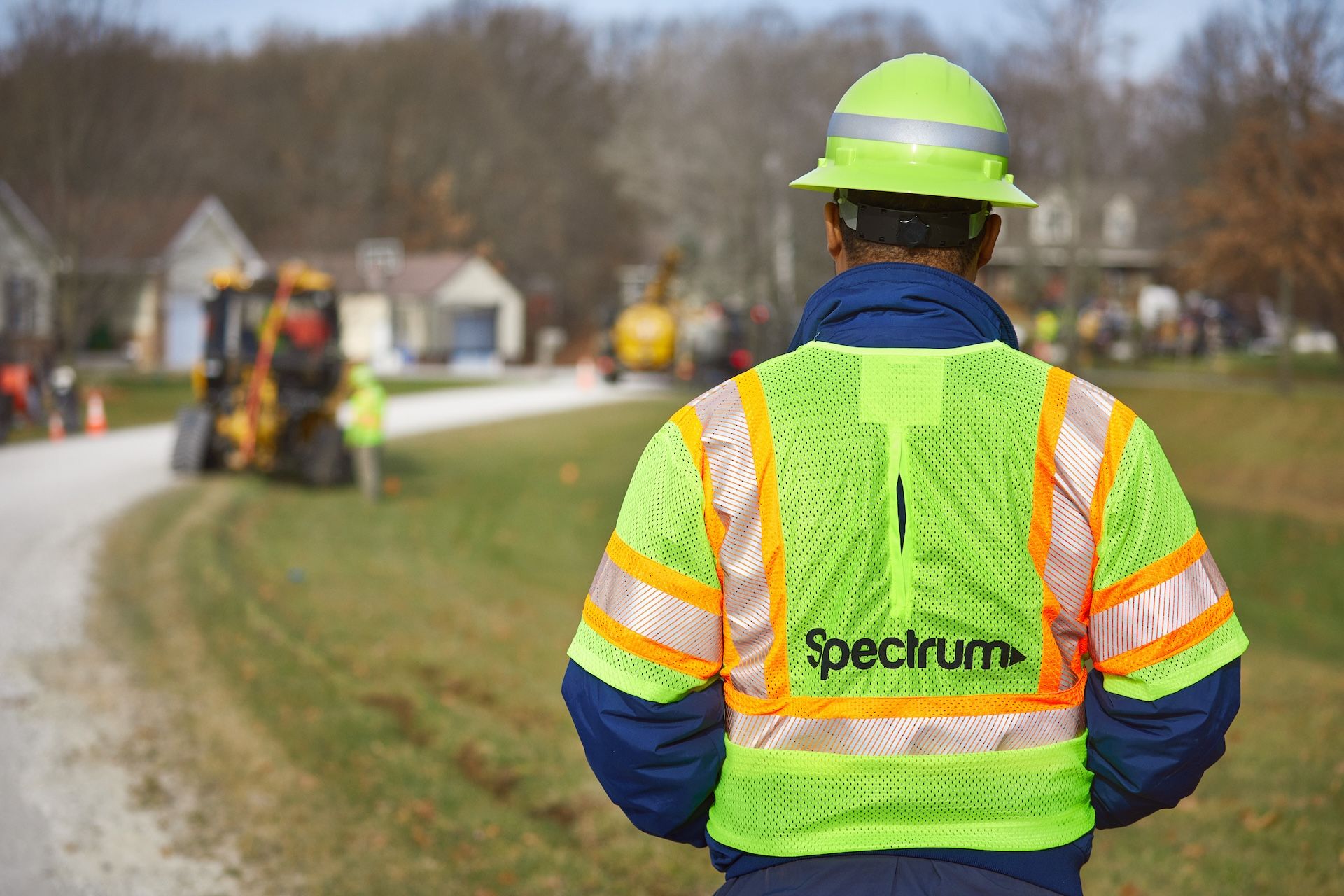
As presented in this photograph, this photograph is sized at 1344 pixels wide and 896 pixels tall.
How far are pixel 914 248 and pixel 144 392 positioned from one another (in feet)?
112

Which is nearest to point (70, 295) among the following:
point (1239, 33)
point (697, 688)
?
point (1239, 33)

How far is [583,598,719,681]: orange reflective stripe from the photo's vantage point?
7.14 feet

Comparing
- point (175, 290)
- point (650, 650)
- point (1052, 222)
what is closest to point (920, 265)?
point (650, 650)

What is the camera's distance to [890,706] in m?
2.19

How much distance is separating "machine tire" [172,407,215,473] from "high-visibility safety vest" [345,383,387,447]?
7.23 feet

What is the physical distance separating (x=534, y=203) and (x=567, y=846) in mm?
65288

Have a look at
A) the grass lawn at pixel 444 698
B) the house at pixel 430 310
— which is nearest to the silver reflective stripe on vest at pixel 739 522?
the grass lawn at pixel 444 698

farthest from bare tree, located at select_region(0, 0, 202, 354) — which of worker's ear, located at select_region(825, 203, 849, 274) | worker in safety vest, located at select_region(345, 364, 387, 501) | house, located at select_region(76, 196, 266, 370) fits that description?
worker's ear, located at select_region(825, 203, 849, 274)

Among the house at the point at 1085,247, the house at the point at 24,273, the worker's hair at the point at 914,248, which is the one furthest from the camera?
the house at the point at 1085,247

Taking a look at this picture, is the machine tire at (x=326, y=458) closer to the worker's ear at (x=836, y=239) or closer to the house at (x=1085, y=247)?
the worker's ear at (x=836, y=239)

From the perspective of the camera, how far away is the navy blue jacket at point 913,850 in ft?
7.13

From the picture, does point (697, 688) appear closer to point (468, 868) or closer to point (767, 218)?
point (468, 868)

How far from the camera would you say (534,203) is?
229ft

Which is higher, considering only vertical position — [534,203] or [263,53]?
[263,53]
